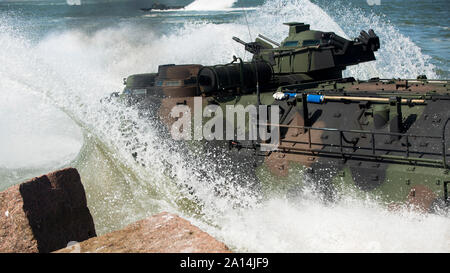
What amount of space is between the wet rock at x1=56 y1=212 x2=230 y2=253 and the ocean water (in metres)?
6.09

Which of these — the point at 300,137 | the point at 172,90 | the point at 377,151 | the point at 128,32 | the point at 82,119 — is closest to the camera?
the point at 377,151

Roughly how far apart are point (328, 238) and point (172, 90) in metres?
6.19

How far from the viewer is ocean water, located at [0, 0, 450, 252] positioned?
415 inches

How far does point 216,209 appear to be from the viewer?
13.0 m

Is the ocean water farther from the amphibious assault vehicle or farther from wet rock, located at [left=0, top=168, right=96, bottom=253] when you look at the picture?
wet rock, located at [left=0, top=168, right=96, bottom=253]

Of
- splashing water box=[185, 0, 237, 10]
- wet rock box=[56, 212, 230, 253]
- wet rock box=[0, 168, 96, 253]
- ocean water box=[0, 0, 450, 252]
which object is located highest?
splashing water box=[185, 0, 237, 10]

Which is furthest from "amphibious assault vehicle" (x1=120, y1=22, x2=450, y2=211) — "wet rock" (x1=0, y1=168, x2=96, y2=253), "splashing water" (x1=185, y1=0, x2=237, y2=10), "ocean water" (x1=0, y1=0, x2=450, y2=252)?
"splashing water" (x1=185, y1=0, x2=237, y2=10)

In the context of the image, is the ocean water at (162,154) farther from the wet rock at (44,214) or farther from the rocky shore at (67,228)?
the rocky shore at (67,228)

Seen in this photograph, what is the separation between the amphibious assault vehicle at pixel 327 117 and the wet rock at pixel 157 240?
595 cm

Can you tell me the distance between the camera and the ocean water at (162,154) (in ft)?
34.6

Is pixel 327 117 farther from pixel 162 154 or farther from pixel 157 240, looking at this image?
pixel 157 240

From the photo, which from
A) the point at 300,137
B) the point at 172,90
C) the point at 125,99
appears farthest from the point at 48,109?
the point at 300,137
